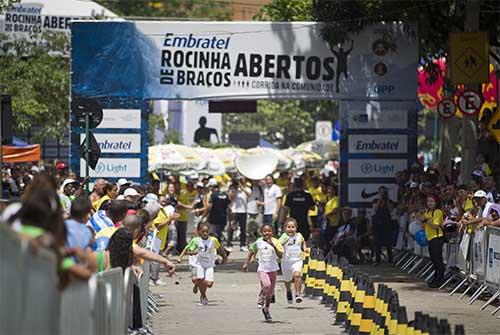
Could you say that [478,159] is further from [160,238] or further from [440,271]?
[160,238]

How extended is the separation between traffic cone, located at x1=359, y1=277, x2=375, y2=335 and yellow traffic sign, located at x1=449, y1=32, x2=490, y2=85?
12.1 meters

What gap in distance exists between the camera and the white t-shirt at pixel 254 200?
3819cm

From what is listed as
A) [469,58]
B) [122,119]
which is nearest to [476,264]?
[469,58]

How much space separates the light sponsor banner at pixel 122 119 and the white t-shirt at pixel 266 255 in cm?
1048

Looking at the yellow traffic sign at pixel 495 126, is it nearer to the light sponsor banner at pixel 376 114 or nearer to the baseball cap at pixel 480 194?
the baseball cap at pixel 480 194

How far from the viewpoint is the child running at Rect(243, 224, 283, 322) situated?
19766mm

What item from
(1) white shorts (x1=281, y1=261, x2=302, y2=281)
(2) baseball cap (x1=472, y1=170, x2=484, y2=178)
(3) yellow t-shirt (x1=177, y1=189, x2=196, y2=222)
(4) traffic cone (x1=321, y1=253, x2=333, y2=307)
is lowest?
(4) traffic cone (x1=321, y1=253, x2=333, y2=307)

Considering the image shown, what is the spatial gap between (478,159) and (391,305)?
1542cm

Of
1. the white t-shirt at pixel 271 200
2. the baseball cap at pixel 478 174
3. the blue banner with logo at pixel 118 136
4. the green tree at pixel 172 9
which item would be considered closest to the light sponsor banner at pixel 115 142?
the blue banner with logo at pixel 118 136

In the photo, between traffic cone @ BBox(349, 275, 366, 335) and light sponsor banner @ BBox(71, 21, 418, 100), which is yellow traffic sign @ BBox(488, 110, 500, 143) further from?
light sponsor banner @ BBox(71, 21, 418, 100)

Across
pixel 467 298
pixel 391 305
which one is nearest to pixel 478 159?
pixel 467 298

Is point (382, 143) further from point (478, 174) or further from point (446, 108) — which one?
point (478, 174)

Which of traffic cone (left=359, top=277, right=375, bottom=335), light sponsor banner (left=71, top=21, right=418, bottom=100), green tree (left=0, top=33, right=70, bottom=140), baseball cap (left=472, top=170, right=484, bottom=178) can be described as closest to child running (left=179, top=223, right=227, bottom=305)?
traffic cone (left=359, top=277, right=375, bottom=335)

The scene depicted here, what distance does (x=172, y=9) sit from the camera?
247 ft
